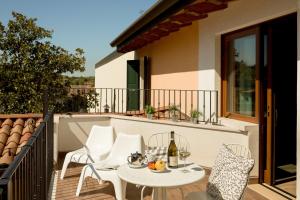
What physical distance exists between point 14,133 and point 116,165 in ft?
6.92

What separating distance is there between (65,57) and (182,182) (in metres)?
7.36

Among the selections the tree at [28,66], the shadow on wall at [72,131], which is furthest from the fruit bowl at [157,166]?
the tree at [28,66]

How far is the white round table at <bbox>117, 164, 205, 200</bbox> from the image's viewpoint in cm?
309

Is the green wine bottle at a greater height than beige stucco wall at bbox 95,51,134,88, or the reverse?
beige stucco wall at bbox 95,51,134,88

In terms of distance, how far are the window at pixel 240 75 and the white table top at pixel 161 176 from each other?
7.62ft

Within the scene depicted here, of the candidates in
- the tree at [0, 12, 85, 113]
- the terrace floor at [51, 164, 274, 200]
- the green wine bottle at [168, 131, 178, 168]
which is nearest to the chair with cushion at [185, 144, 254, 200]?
the green wine bottle at [168, 131, 178, 168]

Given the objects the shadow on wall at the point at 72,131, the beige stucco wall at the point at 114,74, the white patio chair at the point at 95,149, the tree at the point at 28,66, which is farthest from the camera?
the beige stucco wall at the point at 114,74

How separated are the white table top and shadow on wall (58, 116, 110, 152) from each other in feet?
15.1

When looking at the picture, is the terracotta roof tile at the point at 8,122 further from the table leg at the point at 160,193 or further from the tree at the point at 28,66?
the table leg at the point at 160,193

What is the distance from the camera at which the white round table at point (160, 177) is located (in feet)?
10.1

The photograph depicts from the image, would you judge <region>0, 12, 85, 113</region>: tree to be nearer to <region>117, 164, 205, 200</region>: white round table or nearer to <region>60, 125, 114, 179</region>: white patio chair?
<region>60, 125, 114, 179</region>: white patio chair

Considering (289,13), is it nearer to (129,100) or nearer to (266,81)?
(266,81)

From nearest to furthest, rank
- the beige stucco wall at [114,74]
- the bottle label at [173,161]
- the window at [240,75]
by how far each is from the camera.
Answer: the bottle label at [173,161] < the window at [240,75] < the beige stucco wall at [114,74]

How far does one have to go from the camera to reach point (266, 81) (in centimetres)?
513
